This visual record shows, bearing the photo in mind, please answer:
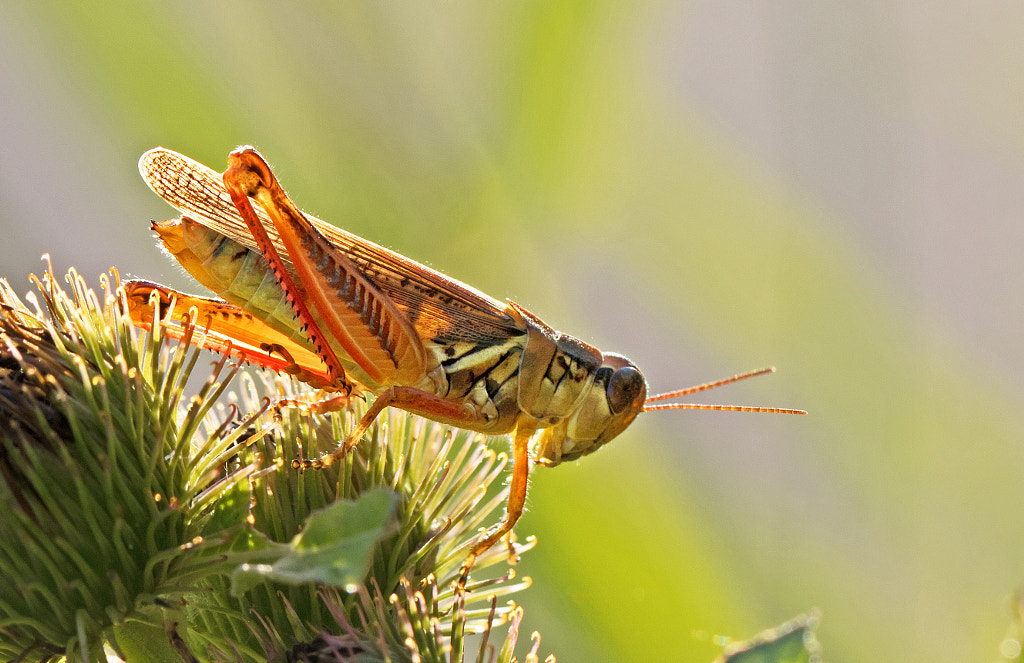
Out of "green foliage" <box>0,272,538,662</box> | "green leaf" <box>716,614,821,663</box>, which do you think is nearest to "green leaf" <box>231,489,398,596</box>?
"green foliage" <box>0,272,538,662</box>

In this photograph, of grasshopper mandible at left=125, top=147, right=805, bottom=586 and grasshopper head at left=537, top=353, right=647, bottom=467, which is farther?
grasshopper head at left=537, top=353, right=647, bottom=467

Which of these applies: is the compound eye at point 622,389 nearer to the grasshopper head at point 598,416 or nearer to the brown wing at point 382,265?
the grasshopper head at point 598,416

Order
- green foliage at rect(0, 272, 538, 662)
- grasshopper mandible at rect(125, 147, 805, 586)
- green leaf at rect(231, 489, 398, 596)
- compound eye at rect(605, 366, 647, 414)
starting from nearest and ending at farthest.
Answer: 1. green leaf at rect(231, 489, 398, 596)
2. green foliage at rect(0, 272, 538, 662)
3. grasshopper mandible at rect(125, 147, 805, 586)
4. compound eye at rect(605, 366, 647, 414)

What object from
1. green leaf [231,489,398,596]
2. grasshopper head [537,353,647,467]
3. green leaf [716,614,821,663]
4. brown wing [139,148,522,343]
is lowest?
green leaf [716,614,821,663]

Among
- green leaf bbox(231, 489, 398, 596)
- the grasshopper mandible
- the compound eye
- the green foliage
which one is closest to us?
green leaf bbox(231, 489, 398, 596)

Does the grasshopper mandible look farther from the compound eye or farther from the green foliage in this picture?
the green foliage

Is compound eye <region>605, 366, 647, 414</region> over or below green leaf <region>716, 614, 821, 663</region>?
over

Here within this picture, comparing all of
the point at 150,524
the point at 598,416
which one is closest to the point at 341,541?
the point at 150,524

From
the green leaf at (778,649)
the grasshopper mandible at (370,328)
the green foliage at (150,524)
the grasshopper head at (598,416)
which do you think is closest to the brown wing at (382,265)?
the grasshopper mandible at (370,328)
